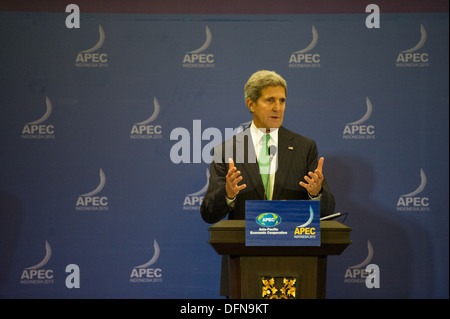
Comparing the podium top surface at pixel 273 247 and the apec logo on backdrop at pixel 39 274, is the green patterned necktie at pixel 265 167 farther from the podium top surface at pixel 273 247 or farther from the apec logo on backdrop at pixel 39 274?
the apec logo on backdrop at pixel 39 274

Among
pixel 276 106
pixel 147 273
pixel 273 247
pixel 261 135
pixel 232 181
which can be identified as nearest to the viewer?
pixel 273 247

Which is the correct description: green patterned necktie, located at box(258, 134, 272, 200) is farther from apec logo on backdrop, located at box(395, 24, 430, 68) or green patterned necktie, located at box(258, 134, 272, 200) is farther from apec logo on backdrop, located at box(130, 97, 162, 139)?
apec logo on backdrop, located at box(395, 24, 430, 68)

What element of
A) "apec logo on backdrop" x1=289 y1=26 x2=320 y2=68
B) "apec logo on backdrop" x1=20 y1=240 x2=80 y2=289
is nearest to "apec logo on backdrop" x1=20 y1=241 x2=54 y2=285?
"apec logo on backdrop" x1=20 y1=240 x2=80 y2=289

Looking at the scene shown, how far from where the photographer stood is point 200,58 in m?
3.93

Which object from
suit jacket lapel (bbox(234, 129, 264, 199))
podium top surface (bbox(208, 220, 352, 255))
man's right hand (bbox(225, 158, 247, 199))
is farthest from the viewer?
suit jacket lapel (bbox(234, 129, 264, 199))

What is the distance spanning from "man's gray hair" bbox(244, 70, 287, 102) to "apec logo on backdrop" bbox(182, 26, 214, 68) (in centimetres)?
133

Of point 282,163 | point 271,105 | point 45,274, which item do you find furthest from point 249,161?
point 45,274

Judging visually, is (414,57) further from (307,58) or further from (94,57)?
(94,57)

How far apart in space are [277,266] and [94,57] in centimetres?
284

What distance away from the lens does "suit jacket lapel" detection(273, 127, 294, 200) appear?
104 inches

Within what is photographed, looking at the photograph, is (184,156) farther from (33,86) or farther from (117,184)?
(33,86)

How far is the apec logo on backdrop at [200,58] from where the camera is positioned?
3932mm

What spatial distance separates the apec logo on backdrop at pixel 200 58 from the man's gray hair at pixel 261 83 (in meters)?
1.33

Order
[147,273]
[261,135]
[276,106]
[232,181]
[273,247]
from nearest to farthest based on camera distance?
1. [273,247]
2. [232,181]
3. [276,106]
4. [261,135]
5. [147,273]
